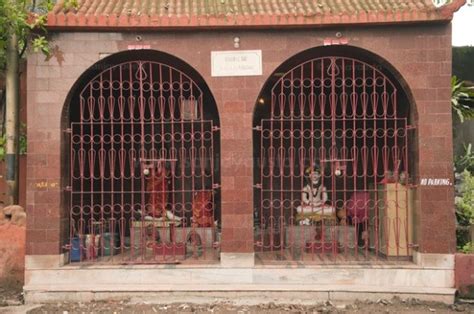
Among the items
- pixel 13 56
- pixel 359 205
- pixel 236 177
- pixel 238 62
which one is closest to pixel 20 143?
pixel 13 56

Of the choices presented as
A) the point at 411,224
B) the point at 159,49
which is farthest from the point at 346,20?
the point at 411,224

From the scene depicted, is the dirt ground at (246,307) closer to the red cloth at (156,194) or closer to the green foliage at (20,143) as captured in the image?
the red cloth at (156,194)

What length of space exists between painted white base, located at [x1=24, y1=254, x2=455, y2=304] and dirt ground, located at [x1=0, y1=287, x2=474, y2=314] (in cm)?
12

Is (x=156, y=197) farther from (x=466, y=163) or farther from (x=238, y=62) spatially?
(x=466, y=163)

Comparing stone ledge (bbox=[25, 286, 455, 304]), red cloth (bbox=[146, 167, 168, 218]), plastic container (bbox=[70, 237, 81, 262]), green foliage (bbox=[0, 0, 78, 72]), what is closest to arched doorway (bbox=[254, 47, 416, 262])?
stone ledge (bbox=[25, 286, 455, 304])

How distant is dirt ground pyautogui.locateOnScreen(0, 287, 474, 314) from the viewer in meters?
6.43

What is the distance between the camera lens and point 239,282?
689 cm

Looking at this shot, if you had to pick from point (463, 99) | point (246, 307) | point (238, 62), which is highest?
point (238, 62)

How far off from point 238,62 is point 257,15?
2.29ft

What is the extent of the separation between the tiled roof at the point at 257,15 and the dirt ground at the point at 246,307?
3836 millimetres

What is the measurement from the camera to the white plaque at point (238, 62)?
7039 millimetres

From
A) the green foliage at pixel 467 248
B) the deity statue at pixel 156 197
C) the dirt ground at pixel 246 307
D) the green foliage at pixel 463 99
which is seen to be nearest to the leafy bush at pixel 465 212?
the green foliage at pixel 467 248

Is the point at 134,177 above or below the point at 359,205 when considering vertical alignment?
above

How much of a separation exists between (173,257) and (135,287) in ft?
2.65
